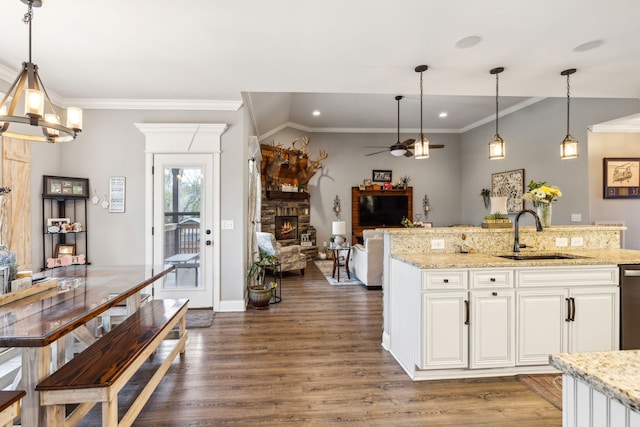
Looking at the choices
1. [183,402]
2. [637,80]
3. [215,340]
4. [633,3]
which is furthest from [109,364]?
[637,80]

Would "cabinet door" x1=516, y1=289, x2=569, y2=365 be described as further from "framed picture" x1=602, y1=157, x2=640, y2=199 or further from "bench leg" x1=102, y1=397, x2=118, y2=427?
"framed picture" x1=602, y1=157, x2=640, y2=199

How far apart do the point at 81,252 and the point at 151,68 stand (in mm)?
2505

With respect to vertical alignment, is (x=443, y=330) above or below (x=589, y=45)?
below

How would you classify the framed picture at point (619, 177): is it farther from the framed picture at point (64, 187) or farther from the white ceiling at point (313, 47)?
the framed picture at point (64, 187)

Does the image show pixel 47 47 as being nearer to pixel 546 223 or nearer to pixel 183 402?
pixel 183 402

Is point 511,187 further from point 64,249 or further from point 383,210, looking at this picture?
point 64,249

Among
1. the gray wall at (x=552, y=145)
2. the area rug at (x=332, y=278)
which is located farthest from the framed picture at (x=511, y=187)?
the area rug at (x=332, y=278)

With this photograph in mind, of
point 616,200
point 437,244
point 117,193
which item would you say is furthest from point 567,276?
point 117,193

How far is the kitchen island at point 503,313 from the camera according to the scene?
240cm

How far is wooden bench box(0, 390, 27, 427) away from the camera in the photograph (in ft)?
3.86

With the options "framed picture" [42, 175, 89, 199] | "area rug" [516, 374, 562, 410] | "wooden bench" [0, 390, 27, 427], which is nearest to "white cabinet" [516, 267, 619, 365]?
"area rug" [516, 374, 562, 410]

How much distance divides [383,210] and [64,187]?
6799 mm

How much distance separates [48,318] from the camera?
1511 millimetres

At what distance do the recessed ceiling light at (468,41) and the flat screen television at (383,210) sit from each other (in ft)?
19.5
